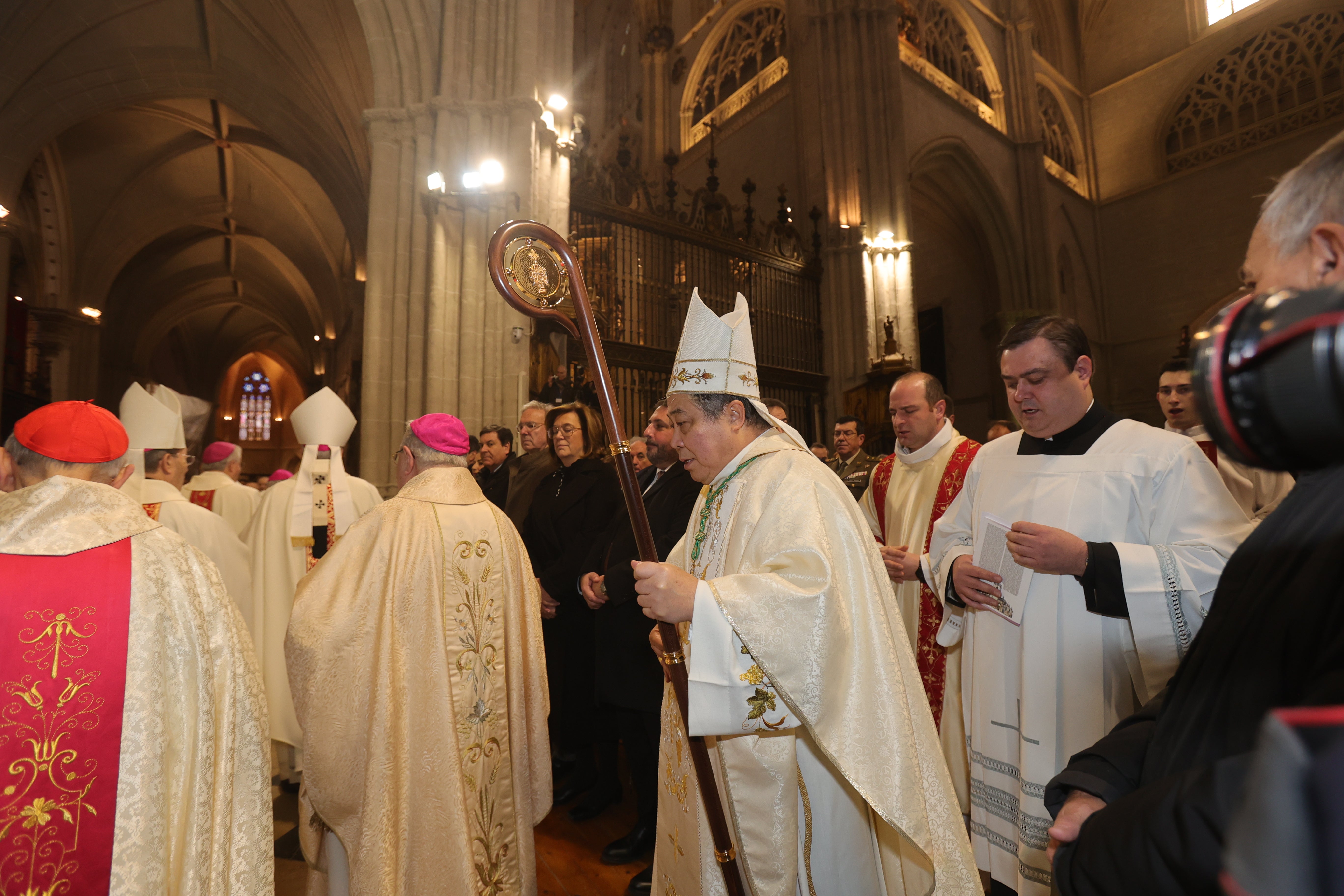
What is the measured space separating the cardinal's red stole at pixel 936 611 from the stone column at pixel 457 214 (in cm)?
461

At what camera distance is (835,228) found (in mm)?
11531

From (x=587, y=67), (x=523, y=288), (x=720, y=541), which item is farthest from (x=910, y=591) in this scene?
(x=587, y=67)

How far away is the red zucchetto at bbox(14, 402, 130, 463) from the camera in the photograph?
5.43 feet

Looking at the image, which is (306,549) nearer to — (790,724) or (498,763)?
(498,763)

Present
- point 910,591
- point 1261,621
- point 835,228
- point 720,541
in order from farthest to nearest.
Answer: point 835,228, point 910,591, point 720,541, point 1261,621

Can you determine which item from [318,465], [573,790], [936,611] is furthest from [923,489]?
[318,465]

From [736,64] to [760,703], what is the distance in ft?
54.8

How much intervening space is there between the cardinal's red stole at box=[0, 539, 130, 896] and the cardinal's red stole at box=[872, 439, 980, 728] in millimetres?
2782

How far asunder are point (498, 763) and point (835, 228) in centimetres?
1075

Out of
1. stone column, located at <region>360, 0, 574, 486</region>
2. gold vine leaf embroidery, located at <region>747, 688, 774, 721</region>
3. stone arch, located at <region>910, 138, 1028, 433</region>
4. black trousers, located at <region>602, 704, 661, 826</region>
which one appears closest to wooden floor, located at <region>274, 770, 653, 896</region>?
black trousers, located at <region>602, 704, 661, 826</region>

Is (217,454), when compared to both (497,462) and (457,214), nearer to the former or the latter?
(497,462)

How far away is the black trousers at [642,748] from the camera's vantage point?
9.87 feet

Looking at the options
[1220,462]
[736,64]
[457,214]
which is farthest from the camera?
[736,64]

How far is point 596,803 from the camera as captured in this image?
3475 mm
